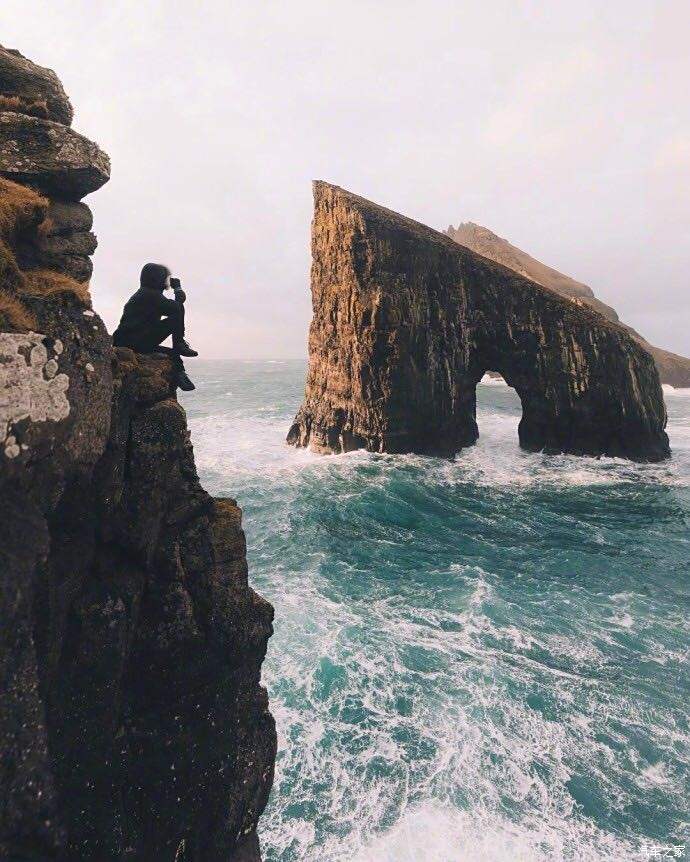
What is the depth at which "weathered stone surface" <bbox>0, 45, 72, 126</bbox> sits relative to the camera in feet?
24.0

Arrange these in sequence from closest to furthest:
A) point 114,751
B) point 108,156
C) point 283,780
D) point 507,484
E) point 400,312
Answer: point 114,751 < point 108,156 < point 283,780 < point 507,484 < point 400,312

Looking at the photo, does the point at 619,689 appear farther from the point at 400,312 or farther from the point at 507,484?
the point at 400,312

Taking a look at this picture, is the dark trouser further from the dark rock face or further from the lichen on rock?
the dark rock face

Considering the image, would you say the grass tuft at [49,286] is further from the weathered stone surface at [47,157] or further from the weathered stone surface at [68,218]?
the weathered stone surface at [47,157]

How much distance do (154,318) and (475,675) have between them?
1202cm

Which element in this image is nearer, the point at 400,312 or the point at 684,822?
the point at 684,822

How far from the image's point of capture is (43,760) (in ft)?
12.6

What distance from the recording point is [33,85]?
7496 millimetres

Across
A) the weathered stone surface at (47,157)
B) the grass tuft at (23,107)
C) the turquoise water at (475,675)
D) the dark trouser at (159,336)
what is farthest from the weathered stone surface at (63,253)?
the turquoise water at (475,675)

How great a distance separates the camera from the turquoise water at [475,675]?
27.2 feet

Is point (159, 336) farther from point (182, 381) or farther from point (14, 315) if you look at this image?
point (14, 315)

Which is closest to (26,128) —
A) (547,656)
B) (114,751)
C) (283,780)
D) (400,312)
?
(114,751)

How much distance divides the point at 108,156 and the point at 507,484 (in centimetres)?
2779

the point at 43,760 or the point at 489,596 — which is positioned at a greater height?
the point at 43,760
